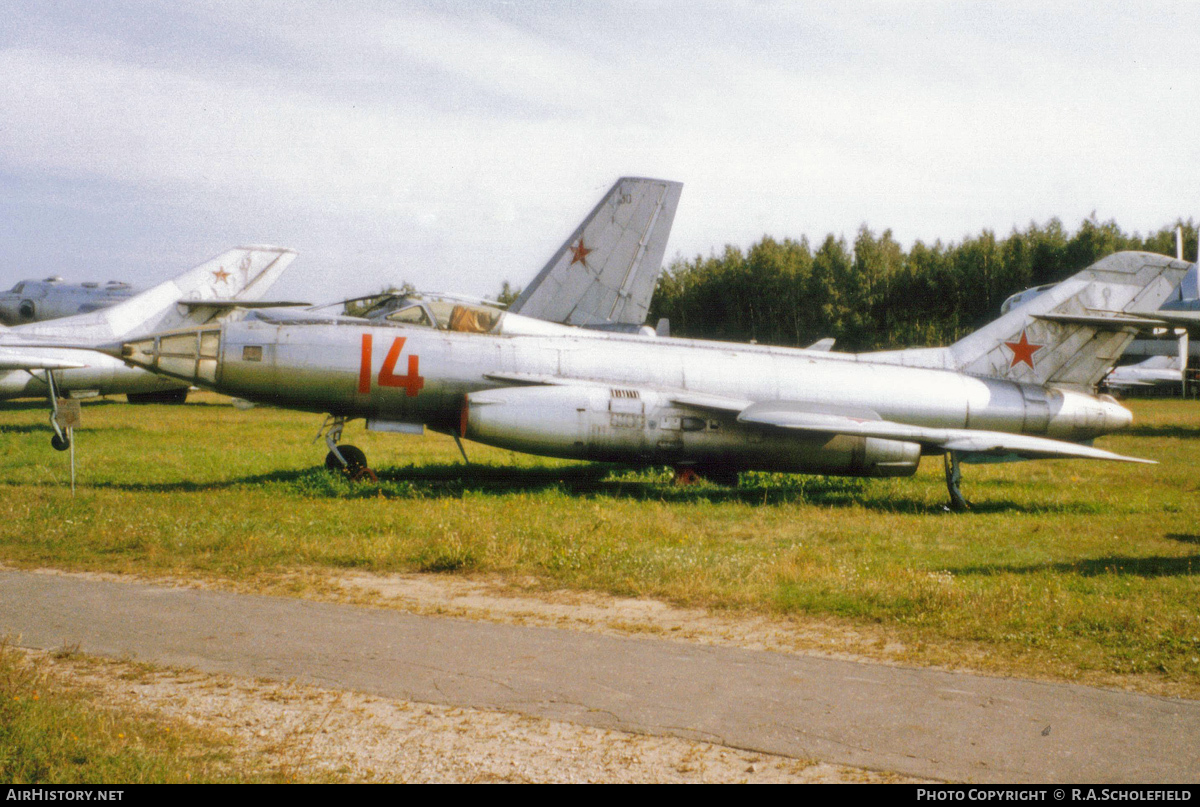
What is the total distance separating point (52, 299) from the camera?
36000 millimetres

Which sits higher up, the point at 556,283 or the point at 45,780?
the point at 556,283

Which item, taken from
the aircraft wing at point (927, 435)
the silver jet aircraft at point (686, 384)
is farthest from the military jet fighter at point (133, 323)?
the aircraft wing at point (927, 435)

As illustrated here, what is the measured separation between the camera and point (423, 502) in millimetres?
11828

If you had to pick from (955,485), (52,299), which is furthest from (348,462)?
(52,299)

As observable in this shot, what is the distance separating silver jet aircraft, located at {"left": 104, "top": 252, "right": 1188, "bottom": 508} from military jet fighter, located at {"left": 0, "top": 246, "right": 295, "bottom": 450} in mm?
9963

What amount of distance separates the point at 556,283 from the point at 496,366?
5.83 metres

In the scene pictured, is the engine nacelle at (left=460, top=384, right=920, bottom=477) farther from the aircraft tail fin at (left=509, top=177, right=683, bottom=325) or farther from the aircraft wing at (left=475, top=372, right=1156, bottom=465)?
the aircraft tail fin at (left=509, top=177, right=683, bottom=325)

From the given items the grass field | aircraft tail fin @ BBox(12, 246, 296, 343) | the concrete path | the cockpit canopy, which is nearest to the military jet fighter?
aircraft tail fin @ BBox(12, 246, 296, 343)

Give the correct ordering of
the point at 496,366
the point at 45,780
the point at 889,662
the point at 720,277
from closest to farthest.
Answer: the point at 45,780 → the point at 889,662 → the point at 496,366 → the point at 720,277

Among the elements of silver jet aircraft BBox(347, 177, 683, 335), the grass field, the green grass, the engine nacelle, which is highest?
silver jet aircraft BBox(347, 177, 683, 335)

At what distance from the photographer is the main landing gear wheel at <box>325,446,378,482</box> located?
1348 cm

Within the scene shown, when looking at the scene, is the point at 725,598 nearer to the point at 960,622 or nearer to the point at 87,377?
the point at 960,622

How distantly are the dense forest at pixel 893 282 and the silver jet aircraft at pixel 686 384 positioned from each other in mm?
38126
